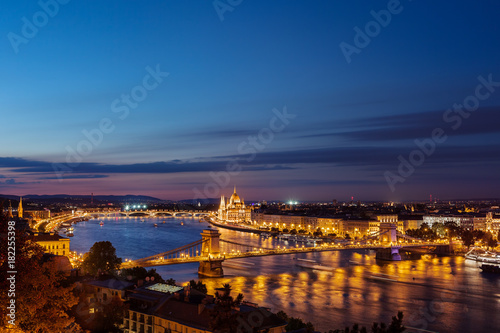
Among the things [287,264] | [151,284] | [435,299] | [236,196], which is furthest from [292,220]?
[151,284]

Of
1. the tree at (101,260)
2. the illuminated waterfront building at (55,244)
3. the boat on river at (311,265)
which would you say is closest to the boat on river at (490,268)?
the boat on river at (311,265)

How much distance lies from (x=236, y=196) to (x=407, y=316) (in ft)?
216

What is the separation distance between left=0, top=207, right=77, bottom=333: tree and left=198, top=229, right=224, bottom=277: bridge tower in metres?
15.7

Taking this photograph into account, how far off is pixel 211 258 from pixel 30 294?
55.3 ft

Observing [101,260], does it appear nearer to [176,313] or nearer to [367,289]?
[176,313]

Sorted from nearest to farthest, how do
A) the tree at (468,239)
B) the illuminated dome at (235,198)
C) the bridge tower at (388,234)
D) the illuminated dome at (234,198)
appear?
1. the bridge tower at (388,234)
2. the tree at (468,239)
3. the illuminated dome at (235,198)
4. the illuminated dome at (234,198)

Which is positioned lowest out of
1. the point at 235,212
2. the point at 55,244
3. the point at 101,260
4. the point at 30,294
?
the point at 235,212

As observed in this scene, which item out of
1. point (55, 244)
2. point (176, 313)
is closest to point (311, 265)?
point (55, 244)

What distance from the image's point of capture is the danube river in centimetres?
1402

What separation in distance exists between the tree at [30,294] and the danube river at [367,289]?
8.30m

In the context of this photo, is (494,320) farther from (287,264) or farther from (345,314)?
(287,264)

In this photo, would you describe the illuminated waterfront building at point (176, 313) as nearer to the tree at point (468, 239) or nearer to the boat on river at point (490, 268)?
the boat on river at point (490, 268)

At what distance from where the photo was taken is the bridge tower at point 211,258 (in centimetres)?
2100

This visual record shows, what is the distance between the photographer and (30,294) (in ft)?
16.2
